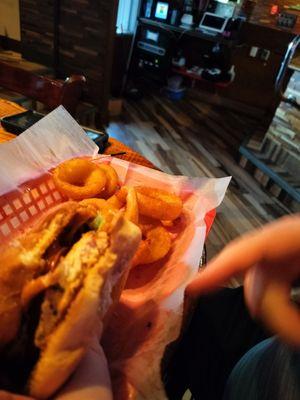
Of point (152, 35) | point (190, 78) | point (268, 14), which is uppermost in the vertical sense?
point (268, 14)

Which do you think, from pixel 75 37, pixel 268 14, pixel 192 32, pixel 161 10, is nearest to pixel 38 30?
pixel 75 37

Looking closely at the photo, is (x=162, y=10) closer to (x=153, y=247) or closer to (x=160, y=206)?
(x=160, y=206)

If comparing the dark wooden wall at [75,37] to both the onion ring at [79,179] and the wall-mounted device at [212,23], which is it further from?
the onion ring at [79,179]

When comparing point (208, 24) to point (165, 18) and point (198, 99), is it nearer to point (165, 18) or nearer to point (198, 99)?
point (165, 18)

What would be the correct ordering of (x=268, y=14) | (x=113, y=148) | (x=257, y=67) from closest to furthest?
(x=113, y=148), (x=268, y=14), (x=257, y=67)

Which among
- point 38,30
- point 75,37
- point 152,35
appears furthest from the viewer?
point 152,35
